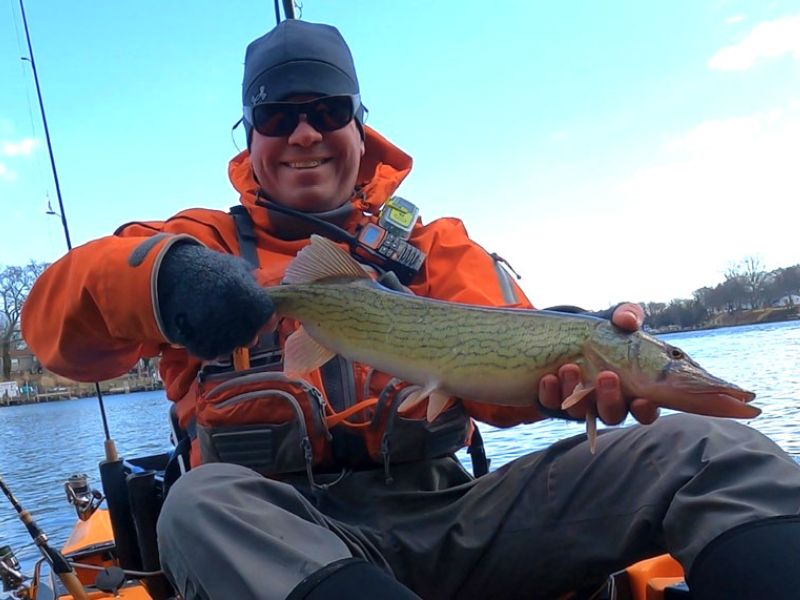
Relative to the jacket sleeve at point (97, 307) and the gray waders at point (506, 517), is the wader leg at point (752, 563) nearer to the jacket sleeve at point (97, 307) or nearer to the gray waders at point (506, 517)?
the gray waders at point (506, 517)

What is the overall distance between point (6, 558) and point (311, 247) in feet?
7.12

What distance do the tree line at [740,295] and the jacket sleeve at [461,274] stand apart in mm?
76790

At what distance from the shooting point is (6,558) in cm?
330

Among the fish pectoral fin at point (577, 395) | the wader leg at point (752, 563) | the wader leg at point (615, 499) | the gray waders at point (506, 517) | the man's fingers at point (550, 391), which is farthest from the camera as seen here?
the man's fingers at point (550, 391)

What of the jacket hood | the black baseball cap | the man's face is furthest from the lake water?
the black baseball cap

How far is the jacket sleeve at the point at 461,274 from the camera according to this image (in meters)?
2.98

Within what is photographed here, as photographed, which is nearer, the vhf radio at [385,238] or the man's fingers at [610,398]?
the man's fingers at [610,398]

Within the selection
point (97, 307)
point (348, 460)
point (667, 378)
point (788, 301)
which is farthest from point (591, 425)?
point (788, 301)

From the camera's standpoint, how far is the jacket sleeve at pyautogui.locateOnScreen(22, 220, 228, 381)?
2213mm

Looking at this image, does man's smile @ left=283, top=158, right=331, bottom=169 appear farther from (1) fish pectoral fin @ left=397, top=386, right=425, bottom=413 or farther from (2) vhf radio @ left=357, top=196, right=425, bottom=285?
(1) fish pectoral fin @ left=397, top=386, right=425, bottom=413

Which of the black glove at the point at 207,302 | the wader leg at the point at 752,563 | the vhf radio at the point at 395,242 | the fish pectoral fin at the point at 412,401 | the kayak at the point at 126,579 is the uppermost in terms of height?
the vhf radio at the point at 395,242

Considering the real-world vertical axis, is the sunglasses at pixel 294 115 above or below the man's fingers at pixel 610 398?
above

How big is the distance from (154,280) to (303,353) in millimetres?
516

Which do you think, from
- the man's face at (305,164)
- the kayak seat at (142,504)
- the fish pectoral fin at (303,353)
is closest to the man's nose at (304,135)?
the man's face at (305,164)
